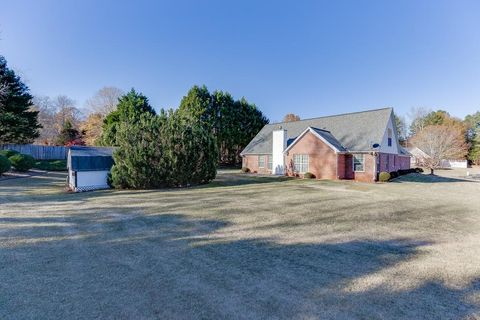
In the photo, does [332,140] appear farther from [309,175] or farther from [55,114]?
[55,114]

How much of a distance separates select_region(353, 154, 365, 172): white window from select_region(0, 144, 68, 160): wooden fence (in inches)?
1465

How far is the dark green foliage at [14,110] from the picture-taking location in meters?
27.0

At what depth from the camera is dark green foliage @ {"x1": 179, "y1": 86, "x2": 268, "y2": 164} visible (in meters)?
38.9

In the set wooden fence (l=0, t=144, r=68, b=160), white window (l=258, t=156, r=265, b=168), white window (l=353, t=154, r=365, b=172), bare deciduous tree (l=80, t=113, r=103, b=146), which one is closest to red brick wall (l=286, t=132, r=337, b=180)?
white window (l=353, t=154, r=365, b=172)

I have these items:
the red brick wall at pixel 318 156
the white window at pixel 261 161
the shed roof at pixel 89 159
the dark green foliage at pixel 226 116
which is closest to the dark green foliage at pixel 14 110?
the shed roof at pixel 89 159

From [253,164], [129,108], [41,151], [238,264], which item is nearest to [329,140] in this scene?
[253,164]

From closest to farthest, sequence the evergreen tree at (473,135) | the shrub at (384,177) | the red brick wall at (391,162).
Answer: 1. the shrub at (384,177)
2. the red brick wall at (391,162)
3. the evergreen tree at (473,135)

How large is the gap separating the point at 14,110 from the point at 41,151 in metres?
7.23

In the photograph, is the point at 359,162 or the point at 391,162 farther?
the point at 391,162

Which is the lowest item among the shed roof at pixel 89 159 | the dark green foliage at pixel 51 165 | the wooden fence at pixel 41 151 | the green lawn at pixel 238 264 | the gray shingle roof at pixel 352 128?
the green lawn at pixel 238 264

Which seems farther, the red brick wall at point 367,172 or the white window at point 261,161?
the white window at point 261,161

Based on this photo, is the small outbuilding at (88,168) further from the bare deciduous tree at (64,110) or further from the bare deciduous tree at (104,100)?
the bare deciduous tree at (64,110)

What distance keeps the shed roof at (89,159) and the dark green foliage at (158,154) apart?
129cm

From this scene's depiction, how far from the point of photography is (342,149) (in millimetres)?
22625
